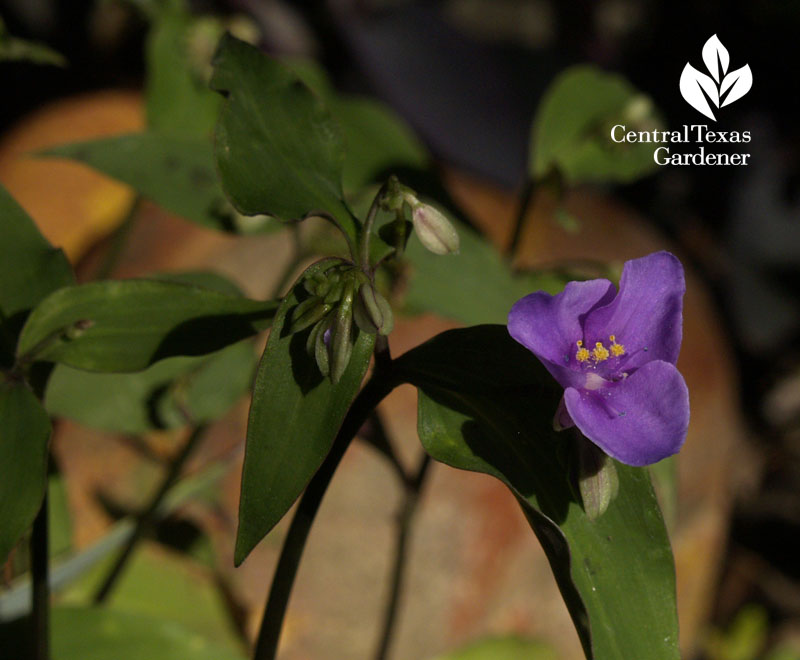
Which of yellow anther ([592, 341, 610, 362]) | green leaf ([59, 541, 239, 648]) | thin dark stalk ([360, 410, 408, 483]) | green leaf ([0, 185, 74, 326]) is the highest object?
yellow anther ([592, 341, 610, 362])

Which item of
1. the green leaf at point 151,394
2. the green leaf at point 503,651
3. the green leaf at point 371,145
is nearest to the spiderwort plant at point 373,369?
the green leaf at point 151,394

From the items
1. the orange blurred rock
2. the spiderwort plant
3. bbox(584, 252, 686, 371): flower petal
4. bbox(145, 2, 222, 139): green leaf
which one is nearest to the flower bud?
the spiderwort plant

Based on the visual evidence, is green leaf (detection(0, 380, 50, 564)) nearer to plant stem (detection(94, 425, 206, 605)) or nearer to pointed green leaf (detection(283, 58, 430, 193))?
plant stem (detection(94, 425, 206, 605))

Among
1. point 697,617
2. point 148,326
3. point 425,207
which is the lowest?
point 697,617

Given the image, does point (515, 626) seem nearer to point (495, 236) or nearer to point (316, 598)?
point (316, 598)

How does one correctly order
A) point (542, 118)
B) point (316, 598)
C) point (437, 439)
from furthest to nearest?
point (316, 598) → point (542, 118) → point (437, 439)

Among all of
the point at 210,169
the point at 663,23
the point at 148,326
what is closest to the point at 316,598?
the point at 210,169

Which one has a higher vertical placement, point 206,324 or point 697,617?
point 206,324

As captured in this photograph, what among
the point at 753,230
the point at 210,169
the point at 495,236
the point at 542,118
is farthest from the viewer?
the point at 753,230
